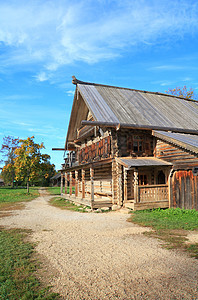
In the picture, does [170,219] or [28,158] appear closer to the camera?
[170,219]

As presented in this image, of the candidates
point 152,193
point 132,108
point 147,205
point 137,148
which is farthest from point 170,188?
point 132,108

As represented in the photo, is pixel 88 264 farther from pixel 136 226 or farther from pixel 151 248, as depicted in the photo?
pixel 136 226

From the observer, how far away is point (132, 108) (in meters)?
20.1

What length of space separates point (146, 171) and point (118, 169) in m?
2.45

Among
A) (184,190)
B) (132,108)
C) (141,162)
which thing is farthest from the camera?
(132,108)

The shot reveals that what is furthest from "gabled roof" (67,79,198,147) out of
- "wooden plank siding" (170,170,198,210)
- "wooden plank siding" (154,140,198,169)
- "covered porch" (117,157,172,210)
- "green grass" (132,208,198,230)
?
"green grass" (132,208,198,230)

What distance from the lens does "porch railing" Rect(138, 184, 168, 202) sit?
14.9 m

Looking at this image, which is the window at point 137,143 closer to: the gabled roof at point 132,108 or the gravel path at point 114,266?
the gabled roof at point 132,108

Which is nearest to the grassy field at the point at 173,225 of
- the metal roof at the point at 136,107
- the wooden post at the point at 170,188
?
the wooden post at the point at 170,188

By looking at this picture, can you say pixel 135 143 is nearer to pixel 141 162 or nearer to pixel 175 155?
pixel 141 162

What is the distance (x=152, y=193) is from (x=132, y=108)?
784 cm

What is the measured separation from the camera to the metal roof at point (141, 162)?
48.6ft

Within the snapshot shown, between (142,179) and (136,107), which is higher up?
(136,107)

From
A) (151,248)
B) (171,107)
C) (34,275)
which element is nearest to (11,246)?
(34,275)
